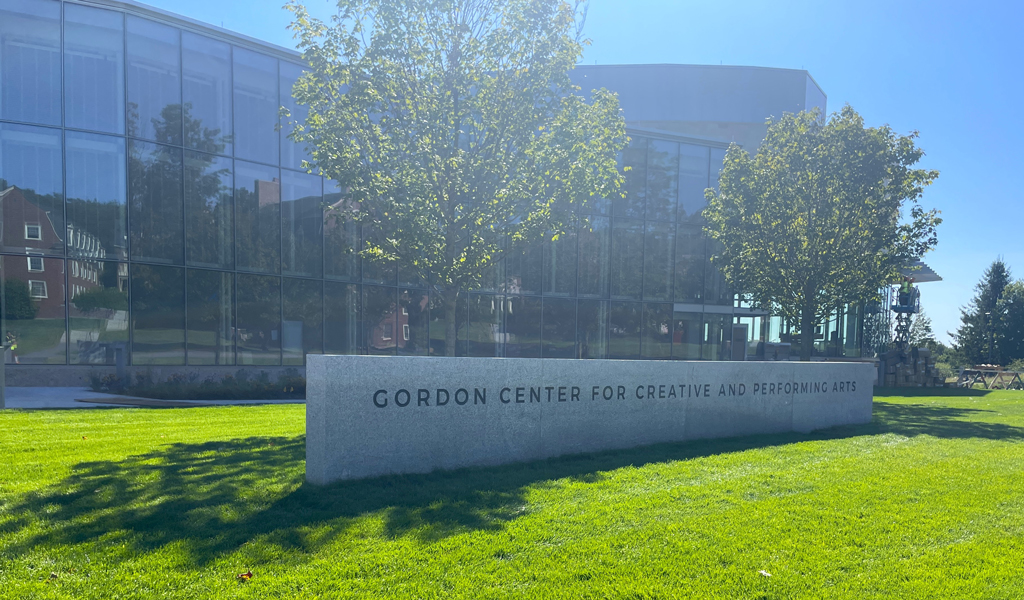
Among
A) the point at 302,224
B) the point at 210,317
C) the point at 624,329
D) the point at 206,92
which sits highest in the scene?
the point at 206,92

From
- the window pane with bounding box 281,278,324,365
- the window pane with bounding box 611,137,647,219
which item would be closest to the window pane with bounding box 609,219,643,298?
the window pane with bounding box 611,137,647,219

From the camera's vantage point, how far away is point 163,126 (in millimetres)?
18922

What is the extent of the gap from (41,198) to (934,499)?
20735 millimetres

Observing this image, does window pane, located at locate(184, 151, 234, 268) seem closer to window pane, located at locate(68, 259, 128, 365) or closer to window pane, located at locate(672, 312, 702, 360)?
window pane, located at locate(68, 259, 128, 365)

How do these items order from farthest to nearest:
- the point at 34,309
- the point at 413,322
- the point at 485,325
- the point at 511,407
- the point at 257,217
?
the point at 485,325
the point at 413,322
the point at 257,217
the point at 34,309
the point at 511,407

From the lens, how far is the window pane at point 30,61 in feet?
56.9

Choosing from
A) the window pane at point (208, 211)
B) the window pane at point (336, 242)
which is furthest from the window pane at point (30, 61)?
the window pane at point (336, 242)

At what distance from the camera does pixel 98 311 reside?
17.9m

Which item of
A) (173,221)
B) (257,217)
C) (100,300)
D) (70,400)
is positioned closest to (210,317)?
(100,300)

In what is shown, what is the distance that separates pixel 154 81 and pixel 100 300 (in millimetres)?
6535

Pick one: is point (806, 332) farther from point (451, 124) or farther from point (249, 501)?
point (249, 501)

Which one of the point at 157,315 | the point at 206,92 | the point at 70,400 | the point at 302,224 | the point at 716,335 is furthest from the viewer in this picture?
the point at 716,335

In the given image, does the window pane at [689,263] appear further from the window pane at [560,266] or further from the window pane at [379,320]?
the window pane at [379,320]

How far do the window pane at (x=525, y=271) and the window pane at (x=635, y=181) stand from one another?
14.4 ft
